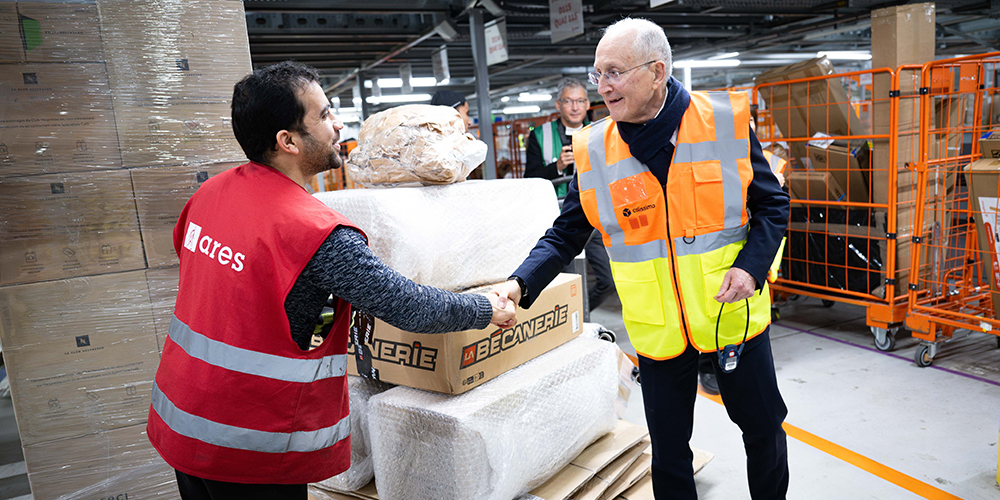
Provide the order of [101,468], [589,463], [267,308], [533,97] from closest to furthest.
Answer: [267,308]
[101,468]
[589,463]
[533,97]

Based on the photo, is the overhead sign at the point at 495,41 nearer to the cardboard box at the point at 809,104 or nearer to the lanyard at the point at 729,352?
the cardboard box at the point at 809,104

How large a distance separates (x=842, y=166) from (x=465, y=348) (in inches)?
165

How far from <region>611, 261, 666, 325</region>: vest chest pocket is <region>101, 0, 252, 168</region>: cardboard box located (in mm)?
1779

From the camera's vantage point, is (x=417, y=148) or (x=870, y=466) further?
(x=870, y=466)

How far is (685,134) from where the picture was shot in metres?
1.82

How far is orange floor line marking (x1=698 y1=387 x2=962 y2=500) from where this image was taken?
2.62m

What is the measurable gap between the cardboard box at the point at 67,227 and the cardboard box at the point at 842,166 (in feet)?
16.0

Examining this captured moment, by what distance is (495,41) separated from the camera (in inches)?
231

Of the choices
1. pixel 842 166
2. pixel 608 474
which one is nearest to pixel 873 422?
pixel 608 474

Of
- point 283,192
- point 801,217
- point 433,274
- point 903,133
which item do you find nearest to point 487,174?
point 801,217

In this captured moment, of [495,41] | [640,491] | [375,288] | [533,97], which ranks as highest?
[533,97]

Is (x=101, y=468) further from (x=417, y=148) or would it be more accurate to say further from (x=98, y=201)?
(x=417, y=148)

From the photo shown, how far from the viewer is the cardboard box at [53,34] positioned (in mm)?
2180

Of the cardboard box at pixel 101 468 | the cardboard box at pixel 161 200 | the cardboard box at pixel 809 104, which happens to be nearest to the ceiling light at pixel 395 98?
the cardboard box at pixel 809 104
